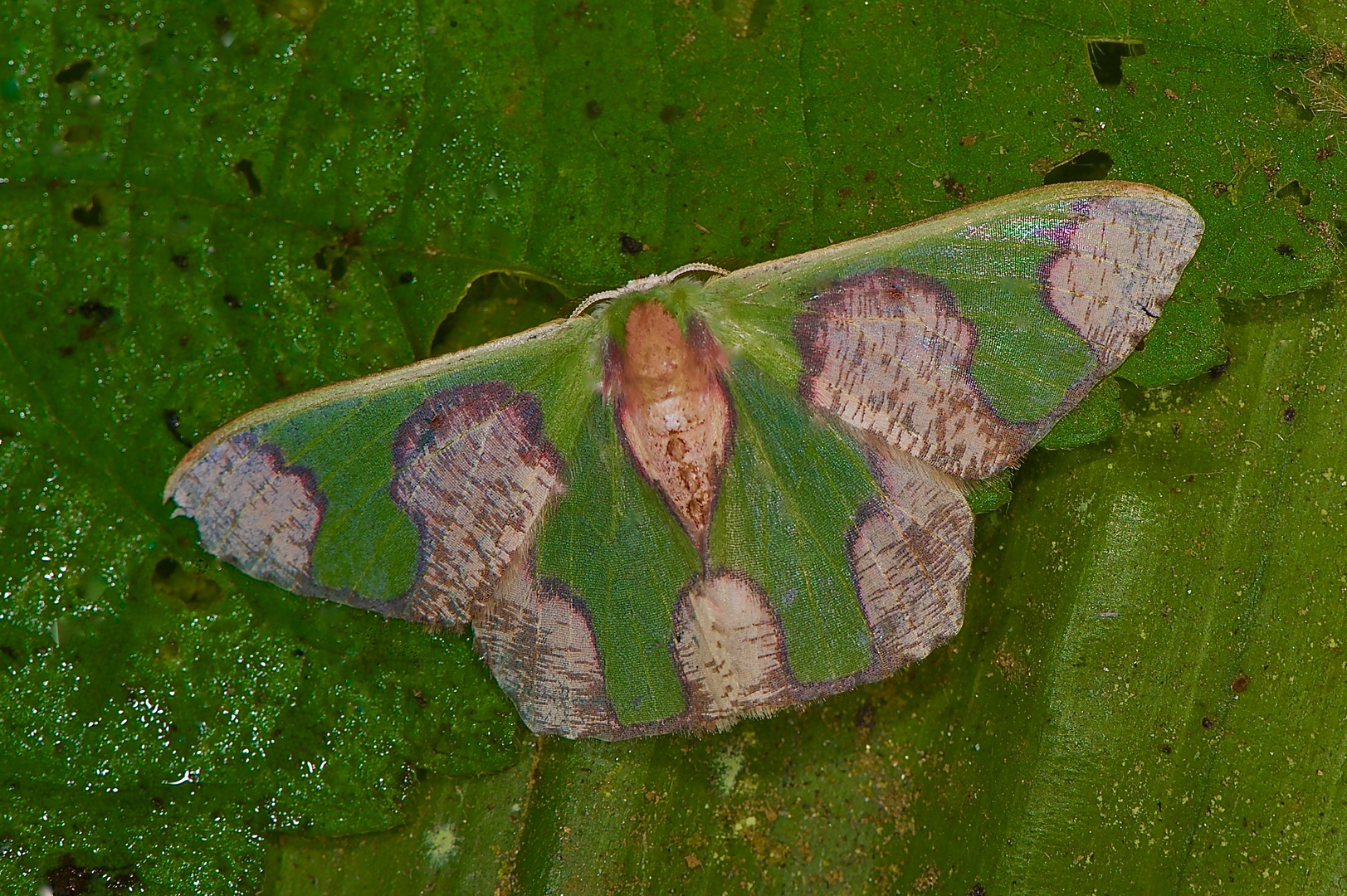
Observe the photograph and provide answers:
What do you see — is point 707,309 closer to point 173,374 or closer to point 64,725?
point 173,374

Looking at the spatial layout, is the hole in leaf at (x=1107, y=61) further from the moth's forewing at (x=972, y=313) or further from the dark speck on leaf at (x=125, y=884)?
the dark speck on leaf at (x=125, y=884)

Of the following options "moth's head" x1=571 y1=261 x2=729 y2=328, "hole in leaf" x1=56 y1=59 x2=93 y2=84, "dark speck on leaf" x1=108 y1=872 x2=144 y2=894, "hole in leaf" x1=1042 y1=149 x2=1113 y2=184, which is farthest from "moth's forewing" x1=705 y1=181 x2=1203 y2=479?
"dark speck on leaf" x1=108 y1=872 x2=144 y2=894

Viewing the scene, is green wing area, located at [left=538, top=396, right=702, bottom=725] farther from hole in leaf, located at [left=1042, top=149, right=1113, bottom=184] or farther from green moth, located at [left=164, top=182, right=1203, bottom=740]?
hole in leaf, located at [left=1042, top=149, right=1113, bottom=184]

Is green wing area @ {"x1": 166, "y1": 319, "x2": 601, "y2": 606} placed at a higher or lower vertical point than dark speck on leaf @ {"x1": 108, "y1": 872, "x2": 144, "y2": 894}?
higher

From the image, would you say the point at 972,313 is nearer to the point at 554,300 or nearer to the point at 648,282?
the point at 648,282

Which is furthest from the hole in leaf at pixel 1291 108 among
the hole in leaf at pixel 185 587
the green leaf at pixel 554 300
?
the hole in leaf at pixel 185 587

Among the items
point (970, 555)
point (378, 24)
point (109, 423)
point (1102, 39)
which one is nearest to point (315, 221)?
point (378, 24)
